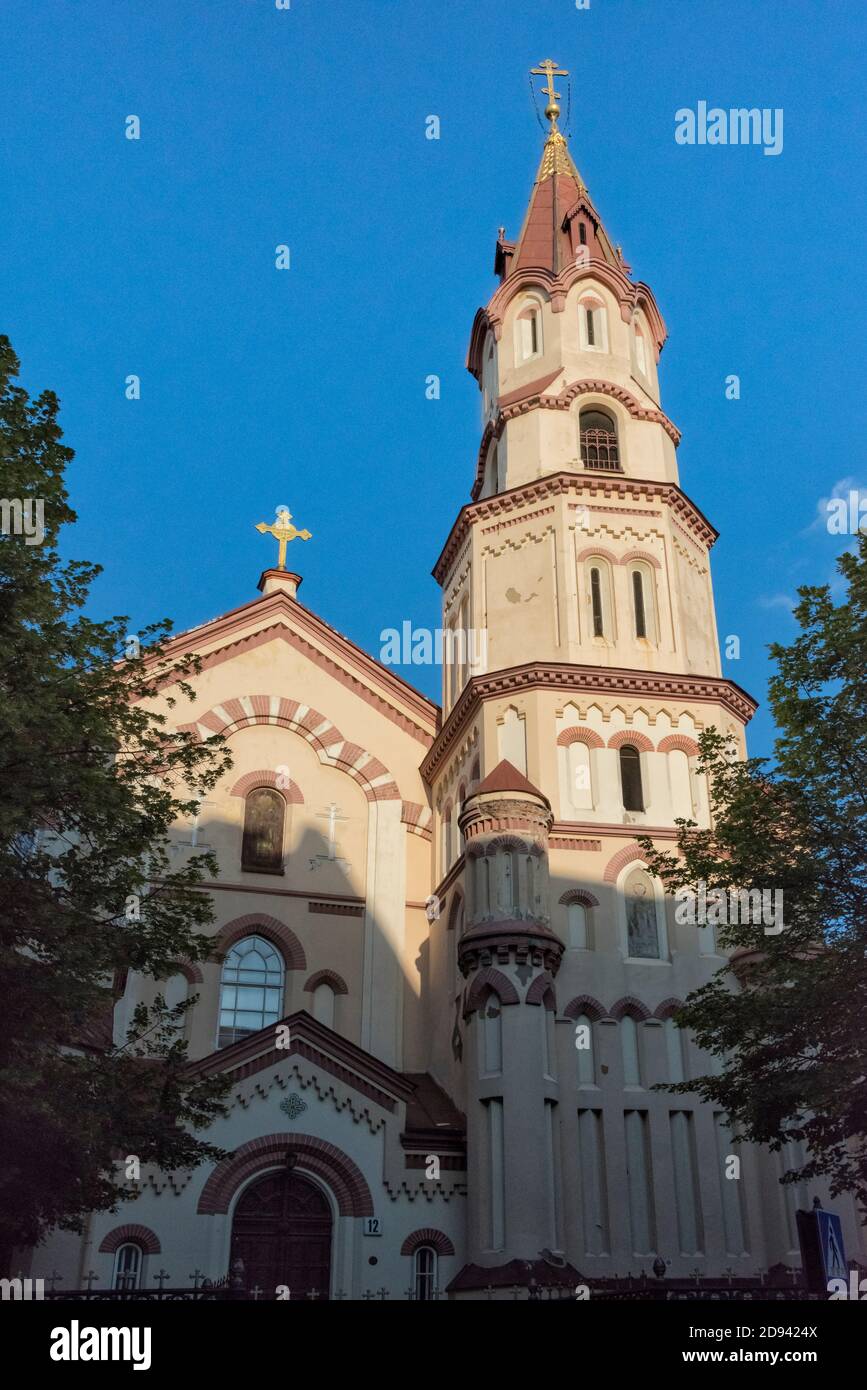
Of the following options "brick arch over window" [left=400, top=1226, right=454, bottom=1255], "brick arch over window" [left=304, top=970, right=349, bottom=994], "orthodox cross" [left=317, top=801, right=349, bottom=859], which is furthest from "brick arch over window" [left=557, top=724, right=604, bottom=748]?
"brick arch over window" [left=400, top=1226, right=454, bottom=1255]

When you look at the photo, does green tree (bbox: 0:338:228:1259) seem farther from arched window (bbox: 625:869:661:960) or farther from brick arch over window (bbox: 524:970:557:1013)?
arched window (bbox: 625:869:661:960)

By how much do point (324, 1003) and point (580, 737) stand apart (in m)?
8.28

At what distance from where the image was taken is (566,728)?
87.1 ft

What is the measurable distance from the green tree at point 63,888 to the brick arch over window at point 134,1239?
182 inches

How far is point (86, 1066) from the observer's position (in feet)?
48.6

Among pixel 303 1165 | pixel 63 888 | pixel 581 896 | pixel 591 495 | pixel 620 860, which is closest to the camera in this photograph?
pixel 63 888

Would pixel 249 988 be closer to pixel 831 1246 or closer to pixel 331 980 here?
pixel 331 980

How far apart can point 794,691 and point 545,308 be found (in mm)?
20044

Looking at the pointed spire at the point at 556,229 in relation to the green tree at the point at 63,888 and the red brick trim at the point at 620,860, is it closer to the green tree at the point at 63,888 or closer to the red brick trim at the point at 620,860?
the red brick trim at the point at 620,860

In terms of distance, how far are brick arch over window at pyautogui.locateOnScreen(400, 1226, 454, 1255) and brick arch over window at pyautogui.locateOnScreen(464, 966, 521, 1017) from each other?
4.00 m

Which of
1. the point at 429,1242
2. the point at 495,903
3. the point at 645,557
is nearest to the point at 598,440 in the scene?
the point at 645,557

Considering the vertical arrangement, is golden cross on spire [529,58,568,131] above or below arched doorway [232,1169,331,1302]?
above

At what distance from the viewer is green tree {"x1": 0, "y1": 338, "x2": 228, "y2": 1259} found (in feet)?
46.2
